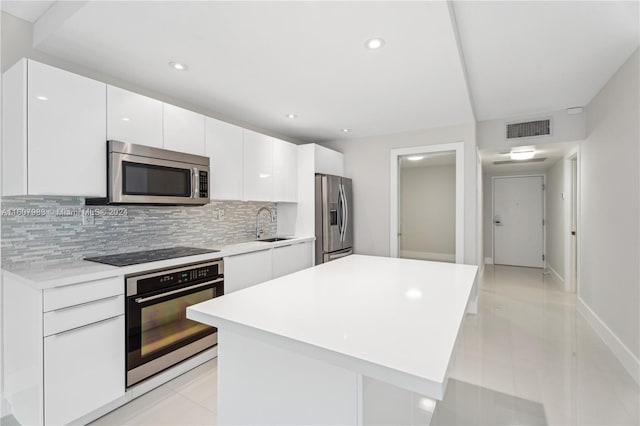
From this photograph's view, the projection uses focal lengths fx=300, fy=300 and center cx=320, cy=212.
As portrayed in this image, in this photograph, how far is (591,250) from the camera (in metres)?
3.38

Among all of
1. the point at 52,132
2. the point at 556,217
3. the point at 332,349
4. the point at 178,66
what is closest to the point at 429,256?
the point at 556,217

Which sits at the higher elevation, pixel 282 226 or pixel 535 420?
pixel 282 226

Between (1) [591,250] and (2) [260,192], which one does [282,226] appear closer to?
(2) [260,192]

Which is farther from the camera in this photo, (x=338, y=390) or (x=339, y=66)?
(x=339, y=66)

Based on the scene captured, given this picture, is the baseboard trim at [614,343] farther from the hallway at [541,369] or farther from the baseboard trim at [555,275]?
the baseboard trim at [555,275]

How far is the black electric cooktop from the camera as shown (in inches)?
82.0

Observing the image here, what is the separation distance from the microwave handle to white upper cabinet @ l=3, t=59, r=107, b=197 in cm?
65

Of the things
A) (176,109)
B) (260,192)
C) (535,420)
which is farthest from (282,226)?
(535,420)

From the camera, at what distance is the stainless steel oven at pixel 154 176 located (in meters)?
2.08

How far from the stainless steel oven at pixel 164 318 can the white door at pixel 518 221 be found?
256 inches

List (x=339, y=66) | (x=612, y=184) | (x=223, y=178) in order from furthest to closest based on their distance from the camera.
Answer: (x=223, y=178) → (x=612, y=184) → (x=339, y=66)

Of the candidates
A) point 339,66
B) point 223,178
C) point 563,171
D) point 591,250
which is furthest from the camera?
point 563,171

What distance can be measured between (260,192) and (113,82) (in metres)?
1.64

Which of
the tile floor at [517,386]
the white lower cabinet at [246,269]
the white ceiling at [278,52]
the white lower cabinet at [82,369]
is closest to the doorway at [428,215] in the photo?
the tile floor at [517,386]
